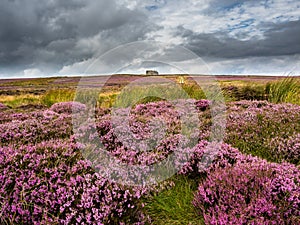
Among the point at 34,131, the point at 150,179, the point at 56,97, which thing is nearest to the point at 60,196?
the point at 150,179

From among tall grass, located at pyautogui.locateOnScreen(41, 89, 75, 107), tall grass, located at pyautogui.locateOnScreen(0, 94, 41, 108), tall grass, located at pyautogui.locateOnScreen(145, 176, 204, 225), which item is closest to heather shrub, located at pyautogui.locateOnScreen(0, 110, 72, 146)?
tall grass, located at pyautogui.locateOnScreen(145, 176, 204, 225)

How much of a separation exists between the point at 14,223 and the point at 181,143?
2782 millimetres

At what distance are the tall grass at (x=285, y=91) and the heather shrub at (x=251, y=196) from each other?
6503mm

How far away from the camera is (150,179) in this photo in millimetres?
3883

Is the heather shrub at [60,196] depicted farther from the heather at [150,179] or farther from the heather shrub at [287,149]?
the heather shrub at [287,149]

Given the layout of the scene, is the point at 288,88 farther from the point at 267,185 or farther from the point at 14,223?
the point at 14,223

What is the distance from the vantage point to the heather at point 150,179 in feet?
10.2

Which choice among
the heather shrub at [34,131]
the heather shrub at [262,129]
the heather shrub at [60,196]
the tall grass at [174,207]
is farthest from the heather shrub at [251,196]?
the heather shrub at [34,131]

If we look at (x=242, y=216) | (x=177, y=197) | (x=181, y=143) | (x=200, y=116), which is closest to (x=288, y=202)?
(x=242, y=216)

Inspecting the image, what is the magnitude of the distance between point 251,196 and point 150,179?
127cm

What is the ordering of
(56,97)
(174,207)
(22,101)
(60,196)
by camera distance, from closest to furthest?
(60,196)
(174,207)
(56,97)
(22,101)

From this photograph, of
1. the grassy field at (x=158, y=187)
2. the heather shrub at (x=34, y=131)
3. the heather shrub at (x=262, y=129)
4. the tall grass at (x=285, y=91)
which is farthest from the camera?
the tall grass at (x=285, y=91)

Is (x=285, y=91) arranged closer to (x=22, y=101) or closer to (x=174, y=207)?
(x=174, y=207)

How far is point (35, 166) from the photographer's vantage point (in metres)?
3.79
